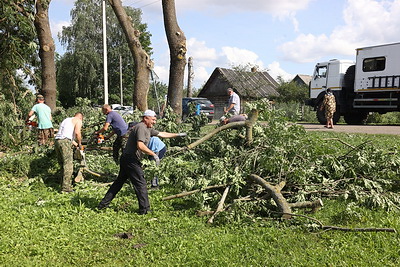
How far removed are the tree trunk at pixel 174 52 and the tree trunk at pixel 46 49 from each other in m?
4.47

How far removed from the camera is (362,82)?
63.3 feet

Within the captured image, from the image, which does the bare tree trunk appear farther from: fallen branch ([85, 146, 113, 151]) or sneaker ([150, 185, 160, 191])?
sneaker ([150, 185, 160, 191])

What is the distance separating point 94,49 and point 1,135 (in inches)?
1529

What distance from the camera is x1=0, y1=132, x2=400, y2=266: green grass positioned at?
3994 millimetres

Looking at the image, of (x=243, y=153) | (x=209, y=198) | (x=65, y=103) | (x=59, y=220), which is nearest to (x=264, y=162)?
(x=243, y=153)

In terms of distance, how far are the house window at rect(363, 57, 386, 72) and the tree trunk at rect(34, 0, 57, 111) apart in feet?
47.0

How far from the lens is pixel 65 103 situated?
166ft

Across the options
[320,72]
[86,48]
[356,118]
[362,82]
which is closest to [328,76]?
[320,72]

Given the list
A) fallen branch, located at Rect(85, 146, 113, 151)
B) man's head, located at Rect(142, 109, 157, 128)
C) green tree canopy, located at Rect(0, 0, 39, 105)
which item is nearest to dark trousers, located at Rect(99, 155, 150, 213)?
man's head, located at Rect(142, 109, 157, 128)

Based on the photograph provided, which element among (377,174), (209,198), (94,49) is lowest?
(209,198)

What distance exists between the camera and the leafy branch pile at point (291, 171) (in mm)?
5641

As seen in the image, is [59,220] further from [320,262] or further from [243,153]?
[320,262]

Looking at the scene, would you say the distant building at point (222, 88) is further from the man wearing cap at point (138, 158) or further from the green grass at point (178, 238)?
the green grass at point (178, 238)

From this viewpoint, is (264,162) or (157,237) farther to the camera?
(264,162)
